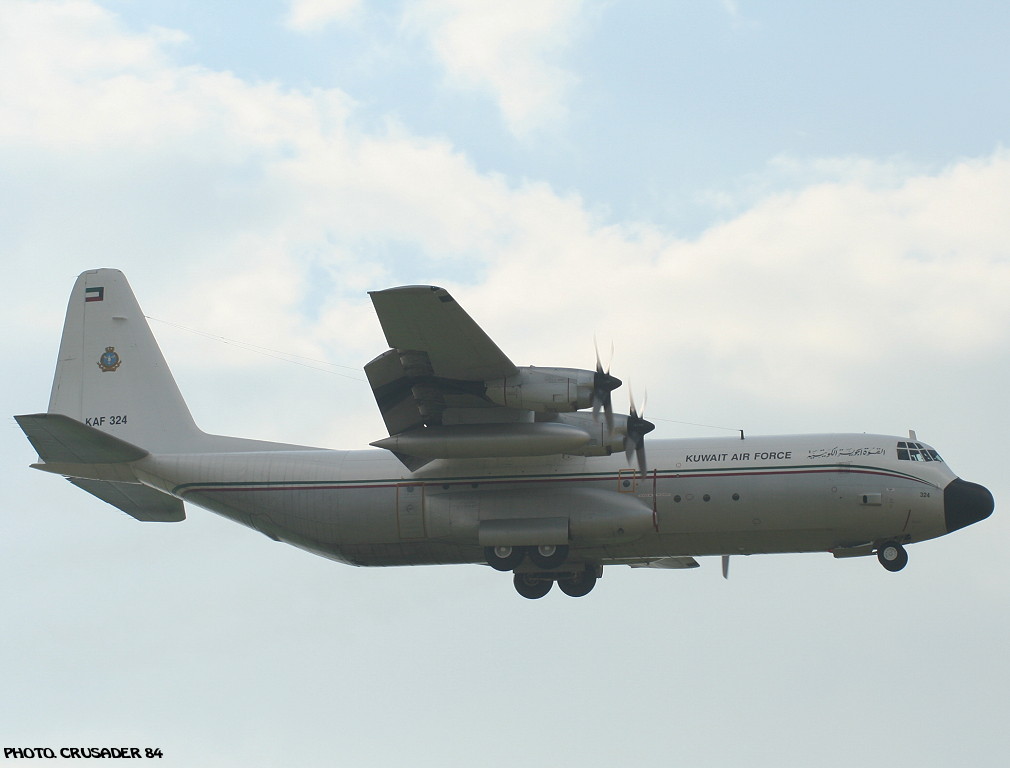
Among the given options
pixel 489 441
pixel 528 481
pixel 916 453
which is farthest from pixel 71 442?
pixel 916 453

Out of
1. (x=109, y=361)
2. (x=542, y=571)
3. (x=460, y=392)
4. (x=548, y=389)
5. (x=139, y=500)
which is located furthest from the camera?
(x=109, y=361)

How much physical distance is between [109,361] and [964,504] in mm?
17156

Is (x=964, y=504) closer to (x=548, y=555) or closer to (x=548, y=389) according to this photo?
(x=548, y=555)

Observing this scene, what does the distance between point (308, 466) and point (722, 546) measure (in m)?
8.00

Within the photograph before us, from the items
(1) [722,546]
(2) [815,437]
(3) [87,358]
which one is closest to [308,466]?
(3) [87,358]

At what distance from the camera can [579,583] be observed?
25906 mm

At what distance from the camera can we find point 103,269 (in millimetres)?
28141

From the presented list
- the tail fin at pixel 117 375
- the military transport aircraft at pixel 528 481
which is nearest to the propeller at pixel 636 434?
the military transport aircraft at pixel 528 481

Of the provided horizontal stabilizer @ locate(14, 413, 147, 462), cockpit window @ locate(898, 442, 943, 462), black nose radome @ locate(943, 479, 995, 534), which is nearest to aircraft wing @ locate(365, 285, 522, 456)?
horizontal stabilizer @ locate(14, 413, 147, 462)

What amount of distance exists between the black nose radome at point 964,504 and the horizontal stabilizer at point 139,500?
49.5 ft

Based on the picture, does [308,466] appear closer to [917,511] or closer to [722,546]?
[722,546]

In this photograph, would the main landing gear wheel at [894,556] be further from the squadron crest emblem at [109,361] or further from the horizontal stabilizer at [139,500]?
the squadron crest emblem at [109,361]

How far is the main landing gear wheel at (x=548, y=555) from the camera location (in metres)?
24.2

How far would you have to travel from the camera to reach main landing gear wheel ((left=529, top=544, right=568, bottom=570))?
24.2 m
